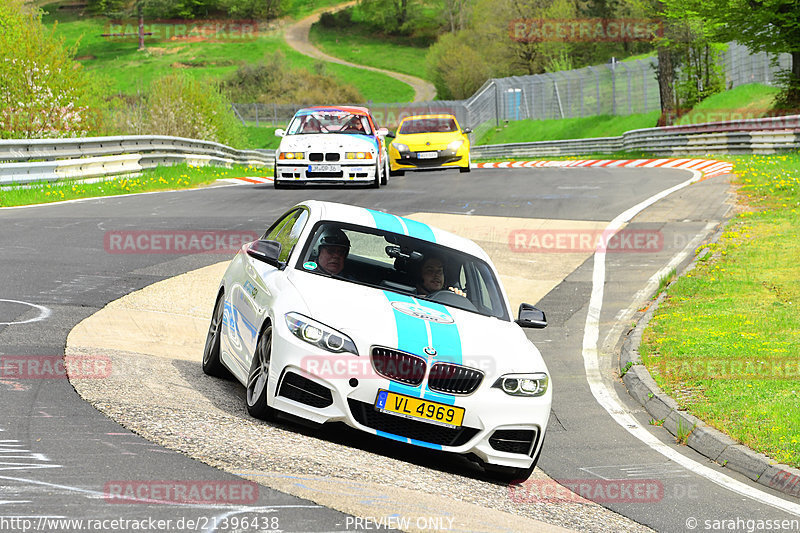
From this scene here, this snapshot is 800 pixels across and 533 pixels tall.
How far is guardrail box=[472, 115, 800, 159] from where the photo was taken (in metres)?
30.6

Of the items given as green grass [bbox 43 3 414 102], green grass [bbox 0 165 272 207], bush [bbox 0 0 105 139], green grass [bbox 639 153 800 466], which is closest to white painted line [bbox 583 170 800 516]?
green grass [bbox 639 153 800 466]

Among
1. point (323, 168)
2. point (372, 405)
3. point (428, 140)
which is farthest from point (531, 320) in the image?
point (428, 140)

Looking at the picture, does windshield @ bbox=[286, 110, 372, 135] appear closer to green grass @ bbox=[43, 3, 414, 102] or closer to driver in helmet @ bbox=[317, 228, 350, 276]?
driver in helmet @ bbox=[317, 228, 350, 276]

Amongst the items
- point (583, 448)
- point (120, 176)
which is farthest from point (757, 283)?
point (120, 176)

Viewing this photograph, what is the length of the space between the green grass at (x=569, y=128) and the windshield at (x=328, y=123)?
29961 mm

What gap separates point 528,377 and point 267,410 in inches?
67.1

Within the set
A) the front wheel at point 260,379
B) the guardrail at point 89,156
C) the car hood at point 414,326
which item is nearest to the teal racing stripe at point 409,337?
the car hood at point 414,326

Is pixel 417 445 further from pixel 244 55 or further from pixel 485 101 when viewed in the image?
pixel 244 55

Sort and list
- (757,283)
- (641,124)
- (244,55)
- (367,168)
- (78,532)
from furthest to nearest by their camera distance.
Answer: (244,55) → (641,124) → (367,168) → (757,283) → (78,532)

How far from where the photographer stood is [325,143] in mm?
22391

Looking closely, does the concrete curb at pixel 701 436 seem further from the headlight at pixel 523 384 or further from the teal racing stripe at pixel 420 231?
the teal racing stripe at pixel 420 231

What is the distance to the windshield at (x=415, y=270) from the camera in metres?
7.65

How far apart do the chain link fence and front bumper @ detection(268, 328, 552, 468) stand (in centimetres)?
3610

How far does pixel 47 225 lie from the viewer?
1608 cm
